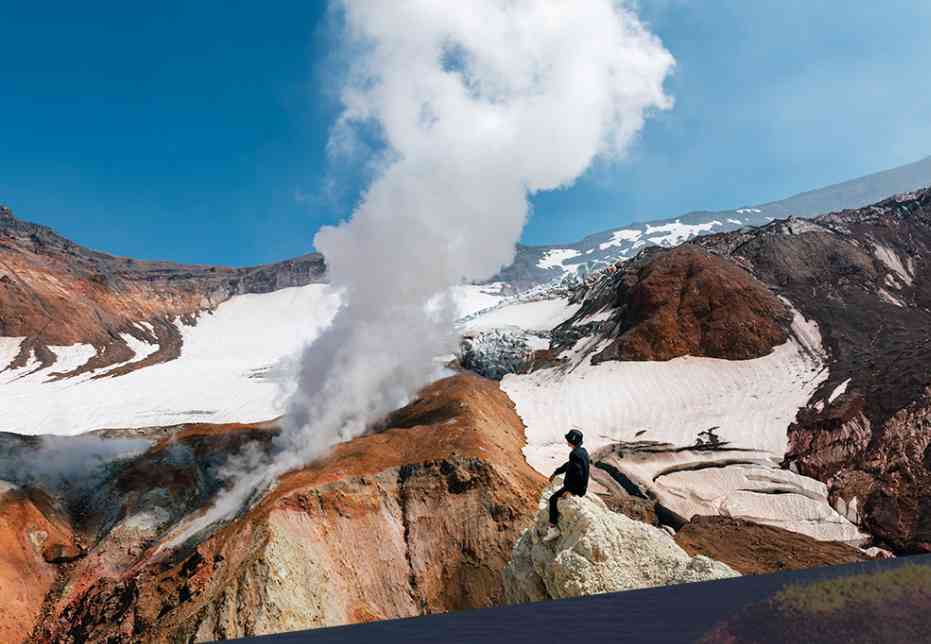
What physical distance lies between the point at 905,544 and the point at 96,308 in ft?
521

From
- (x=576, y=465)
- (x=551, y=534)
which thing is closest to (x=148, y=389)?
(x=551, y=534)

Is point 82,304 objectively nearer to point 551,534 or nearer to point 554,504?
point 551,534

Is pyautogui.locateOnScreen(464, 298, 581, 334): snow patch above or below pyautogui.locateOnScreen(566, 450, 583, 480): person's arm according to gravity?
above

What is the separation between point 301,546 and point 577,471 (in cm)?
1639

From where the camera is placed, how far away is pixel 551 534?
1323 cm

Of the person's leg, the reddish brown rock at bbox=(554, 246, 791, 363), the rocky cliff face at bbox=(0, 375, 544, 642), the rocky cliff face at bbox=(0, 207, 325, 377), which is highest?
the rocky cliff face at bbox=(0, 207, 325, 377)

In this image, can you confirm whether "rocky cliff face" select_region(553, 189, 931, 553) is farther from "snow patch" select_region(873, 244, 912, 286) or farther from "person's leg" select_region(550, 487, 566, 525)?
"person's leg" select_region(550, 487, 566, 525)

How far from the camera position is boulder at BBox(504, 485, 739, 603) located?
449 inches

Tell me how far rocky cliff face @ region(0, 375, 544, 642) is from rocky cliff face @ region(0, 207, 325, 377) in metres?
A: 85.7

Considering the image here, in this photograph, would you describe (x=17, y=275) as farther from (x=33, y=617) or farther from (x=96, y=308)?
(x=33, y=617)

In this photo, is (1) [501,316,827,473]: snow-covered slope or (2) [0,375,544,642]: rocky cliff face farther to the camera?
(1) [501,316,827,473]: snow-covered slope

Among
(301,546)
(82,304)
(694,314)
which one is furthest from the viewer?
(82,304)

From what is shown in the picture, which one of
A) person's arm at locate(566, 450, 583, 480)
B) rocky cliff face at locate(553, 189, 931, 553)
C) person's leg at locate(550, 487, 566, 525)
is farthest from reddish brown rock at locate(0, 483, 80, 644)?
rocky cliff face at locate(553, 189, 931, 553)

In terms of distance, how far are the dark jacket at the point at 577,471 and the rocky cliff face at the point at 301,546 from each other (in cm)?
1418
